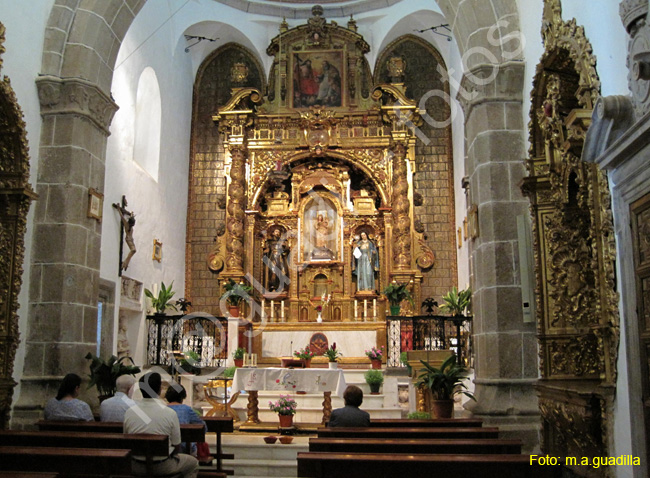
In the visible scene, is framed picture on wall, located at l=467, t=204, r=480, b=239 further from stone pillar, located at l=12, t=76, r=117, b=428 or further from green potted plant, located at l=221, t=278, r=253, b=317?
green potted plant, located at l=221, t=278, r=253, b=317

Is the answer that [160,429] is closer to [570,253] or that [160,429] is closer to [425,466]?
[425,466]

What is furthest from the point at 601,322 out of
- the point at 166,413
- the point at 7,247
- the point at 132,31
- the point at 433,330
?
the point at 132,31

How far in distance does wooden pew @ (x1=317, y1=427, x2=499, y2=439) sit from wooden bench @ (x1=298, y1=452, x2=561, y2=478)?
133cm

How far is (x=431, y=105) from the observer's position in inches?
718

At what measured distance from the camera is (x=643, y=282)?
193 inches

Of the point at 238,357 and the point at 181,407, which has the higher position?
the point at 238,357

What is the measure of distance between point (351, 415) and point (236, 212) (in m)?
11.1

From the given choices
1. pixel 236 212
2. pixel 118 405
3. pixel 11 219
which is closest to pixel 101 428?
pixel 118 405

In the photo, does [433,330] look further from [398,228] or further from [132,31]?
[132,31]

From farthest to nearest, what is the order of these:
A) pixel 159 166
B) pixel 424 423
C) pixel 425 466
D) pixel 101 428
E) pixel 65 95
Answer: pixel 159 166 → pixel 65 95 → pixel 424 423 → pixel 101 428 → pixel 425 466

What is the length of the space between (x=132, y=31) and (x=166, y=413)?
10.9 metres

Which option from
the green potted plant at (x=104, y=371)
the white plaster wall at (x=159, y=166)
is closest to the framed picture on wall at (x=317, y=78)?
the white plaster wall at (x=159, y=166)

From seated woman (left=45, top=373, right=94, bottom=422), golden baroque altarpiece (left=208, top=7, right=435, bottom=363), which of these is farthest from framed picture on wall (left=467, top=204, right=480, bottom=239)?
golden baroque altarpiece (left=208, top=7, right=435, bottom=363)

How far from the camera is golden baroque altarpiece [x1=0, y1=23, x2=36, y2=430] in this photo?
8.10 m
